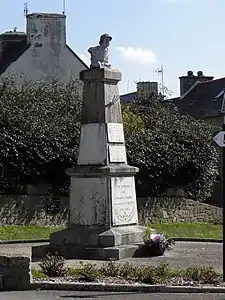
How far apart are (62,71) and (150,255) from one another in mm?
28621

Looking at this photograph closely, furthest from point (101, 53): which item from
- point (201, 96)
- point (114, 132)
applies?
point (201, 96)

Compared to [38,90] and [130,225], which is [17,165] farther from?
[130,225]

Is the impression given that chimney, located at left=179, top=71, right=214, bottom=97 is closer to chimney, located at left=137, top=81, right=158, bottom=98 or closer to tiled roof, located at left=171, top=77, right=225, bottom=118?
tiled roof, located at left=171, top=77, right=225, bottom=118

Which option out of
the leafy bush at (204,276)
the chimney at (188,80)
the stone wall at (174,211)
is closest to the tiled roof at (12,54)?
the chimney at (188,80)

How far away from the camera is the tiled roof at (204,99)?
46.9m

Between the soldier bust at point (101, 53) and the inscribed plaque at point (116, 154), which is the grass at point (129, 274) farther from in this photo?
the soldier bust at point (101, 53)

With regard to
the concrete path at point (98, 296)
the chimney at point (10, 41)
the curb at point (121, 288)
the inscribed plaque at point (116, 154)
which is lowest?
the concrete path at point (98, 296)

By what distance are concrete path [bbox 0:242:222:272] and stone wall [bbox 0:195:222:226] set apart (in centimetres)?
475

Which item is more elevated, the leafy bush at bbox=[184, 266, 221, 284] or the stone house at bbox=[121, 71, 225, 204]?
the stone house at bbox=[121, 71, 225, 204]

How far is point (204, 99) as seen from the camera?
1928 inches

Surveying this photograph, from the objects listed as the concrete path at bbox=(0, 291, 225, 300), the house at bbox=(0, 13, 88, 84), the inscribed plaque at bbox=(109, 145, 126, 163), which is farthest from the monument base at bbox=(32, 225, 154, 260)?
the house at bbox=(0, 13, 88, 84)

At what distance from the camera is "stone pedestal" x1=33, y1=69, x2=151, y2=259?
15.4 meters

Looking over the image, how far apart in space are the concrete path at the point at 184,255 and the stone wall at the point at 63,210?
4747 millimetres

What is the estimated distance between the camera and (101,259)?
14859 mm
